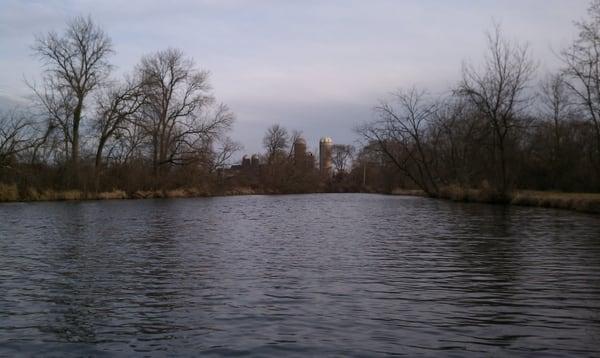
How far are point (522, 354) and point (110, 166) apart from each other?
53130 mm

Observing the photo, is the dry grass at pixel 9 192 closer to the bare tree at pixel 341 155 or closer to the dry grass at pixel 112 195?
the dry grass at pixel 112 195

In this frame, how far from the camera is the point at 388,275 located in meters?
11.6

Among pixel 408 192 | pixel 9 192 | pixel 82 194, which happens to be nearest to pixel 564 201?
pixel 408 192

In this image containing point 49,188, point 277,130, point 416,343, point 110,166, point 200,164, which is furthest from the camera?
point 277,130

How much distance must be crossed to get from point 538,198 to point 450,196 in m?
13.6

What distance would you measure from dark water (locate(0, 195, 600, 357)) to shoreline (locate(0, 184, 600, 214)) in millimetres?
14922

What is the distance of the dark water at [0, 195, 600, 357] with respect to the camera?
22.5 ft

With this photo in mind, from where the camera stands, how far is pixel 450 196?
49344 mm

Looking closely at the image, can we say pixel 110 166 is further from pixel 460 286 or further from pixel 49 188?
pixel 460 286

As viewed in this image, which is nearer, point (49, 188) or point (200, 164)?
point (49, 188)

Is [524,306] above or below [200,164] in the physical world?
below

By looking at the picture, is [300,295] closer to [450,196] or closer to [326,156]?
[450,196]

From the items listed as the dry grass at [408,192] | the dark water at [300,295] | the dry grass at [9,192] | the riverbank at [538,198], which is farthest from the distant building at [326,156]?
the dark water at [300,295]

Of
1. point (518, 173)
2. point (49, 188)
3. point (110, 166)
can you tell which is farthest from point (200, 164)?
point (518, 173)
